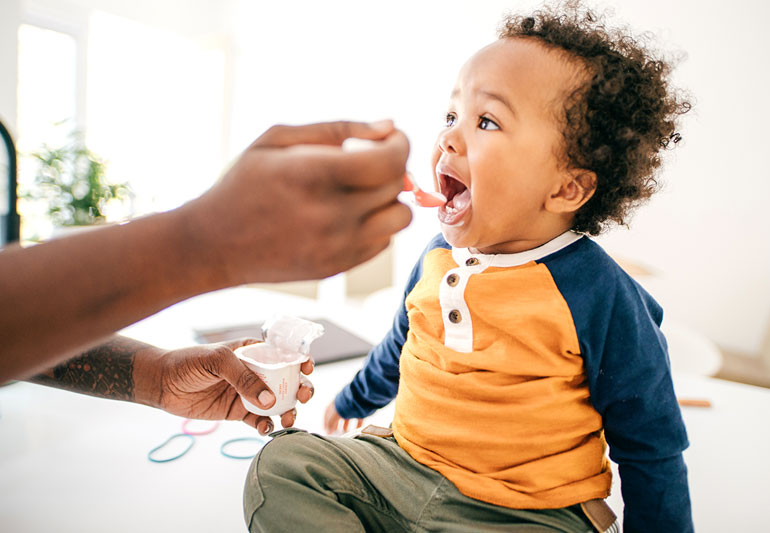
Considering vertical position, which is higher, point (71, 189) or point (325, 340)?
point (71, 189)

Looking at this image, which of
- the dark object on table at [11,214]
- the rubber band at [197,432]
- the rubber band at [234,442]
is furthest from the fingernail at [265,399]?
the dark object on table at [11,214]

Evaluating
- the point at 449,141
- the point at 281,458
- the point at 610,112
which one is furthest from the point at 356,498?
the point at 610,112

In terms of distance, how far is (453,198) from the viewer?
88 centimetres

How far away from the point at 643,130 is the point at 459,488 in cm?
69

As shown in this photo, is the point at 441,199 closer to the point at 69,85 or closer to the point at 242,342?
the point at 242,342

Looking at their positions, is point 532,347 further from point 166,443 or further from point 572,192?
point 166,443

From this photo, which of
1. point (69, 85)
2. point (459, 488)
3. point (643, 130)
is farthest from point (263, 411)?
point (69, 85)

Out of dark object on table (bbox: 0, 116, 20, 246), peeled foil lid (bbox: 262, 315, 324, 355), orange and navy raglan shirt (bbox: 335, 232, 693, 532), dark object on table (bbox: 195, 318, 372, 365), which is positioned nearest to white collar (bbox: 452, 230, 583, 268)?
orange and navy raglan shirt (bbox: 335, 232, 693, 532)

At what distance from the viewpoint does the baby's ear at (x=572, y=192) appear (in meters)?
0.84

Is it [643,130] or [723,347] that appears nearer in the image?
[643,130]

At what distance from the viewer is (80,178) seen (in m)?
2.98

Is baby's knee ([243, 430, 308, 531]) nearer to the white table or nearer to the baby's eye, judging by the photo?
the white table

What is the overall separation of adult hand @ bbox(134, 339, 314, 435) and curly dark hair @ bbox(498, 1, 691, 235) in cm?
63

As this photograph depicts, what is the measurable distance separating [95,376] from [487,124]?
87 centimetres
